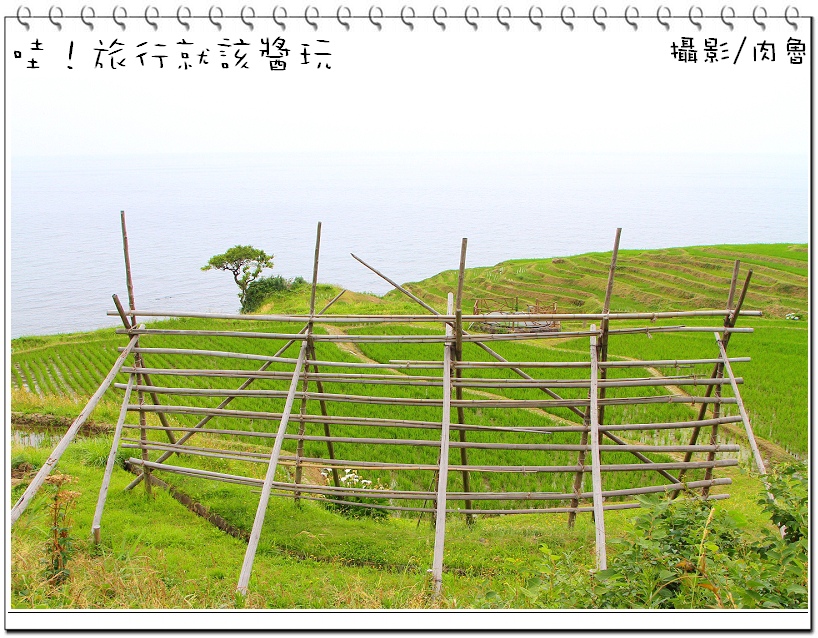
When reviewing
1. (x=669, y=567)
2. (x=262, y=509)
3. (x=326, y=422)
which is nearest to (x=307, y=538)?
(x=326, y=422)

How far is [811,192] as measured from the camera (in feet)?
9.02

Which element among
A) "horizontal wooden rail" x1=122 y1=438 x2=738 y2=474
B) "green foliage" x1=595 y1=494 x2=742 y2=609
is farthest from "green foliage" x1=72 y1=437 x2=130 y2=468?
"green foliage" x1=595 y1=494 x2=742 y2=609

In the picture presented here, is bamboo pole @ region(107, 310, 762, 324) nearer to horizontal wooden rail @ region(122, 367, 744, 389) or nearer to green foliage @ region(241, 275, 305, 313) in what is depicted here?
horizontal wooden rail @ region(122, 367, 744, 389)

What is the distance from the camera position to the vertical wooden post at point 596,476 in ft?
12.7

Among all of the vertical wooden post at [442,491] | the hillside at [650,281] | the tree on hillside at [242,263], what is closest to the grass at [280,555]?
the vertical wooden post at [442,491]

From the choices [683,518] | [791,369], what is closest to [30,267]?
[791,369]

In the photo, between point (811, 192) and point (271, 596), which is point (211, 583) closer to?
point (271, 596)

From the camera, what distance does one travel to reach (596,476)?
4.33m

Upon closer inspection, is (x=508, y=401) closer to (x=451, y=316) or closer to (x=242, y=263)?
(x=451, y=316)

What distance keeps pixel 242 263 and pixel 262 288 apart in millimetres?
2111

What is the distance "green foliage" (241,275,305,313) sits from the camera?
21703 millimetres

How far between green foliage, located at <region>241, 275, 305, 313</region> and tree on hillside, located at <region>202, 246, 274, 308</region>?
115 cm

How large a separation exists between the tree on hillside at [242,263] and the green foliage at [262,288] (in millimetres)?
1146

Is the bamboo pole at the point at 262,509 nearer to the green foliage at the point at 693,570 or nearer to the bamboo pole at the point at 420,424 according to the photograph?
the bamboo pole at the point at 420,424
